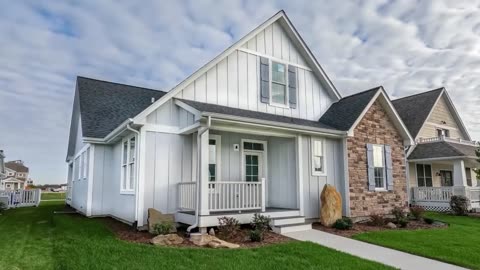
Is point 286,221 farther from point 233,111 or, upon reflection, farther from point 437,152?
point 437,152

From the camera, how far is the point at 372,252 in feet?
23.7

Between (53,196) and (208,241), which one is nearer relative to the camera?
(208,241)

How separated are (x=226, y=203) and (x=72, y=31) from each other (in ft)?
34.7

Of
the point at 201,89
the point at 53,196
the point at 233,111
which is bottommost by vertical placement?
the point at 53,196

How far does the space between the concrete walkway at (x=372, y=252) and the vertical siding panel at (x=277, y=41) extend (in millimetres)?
6851

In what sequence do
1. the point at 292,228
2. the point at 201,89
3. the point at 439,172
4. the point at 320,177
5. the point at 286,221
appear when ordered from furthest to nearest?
the point at 439,172
the point at 320,177
the point at 201,89
the point at 286,221
the point at 292,228

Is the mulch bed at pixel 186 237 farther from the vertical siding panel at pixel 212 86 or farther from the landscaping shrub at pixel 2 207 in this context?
the landscaping shrub at pixel 2 207

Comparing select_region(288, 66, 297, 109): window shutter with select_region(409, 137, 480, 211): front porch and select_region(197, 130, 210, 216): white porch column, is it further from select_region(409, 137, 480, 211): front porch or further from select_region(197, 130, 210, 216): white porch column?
select_region(409, 137, 480, 211): front porch

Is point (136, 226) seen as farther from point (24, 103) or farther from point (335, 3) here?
point (24, 103)

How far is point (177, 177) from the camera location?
31.4 ft

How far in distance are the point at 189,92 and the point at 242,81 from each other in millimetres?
2152

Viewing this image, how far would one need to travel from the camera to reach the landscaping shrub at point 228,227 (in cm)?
808

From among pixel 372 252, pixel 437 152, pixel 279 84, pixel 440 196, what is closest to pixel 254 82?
pixel 279 84

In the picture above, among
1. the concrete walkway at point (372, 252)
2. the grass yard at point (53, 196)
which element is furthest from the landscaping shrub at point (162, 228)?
the grass yard at point (53, 196)
